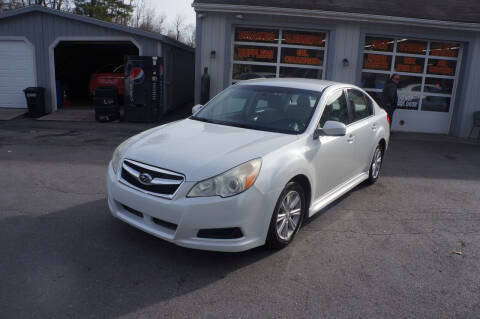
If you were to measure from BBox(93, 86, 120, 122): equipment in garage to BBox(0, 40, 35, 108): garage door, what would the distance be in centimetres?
309

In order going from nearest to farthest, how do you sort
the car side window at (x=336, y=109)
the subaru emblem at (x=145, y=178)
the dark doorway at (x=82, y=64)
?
1. the subaru emblem at (x=145, y=178)
2. the car side window at (x=336, y=109)
3. the dark doorway at (x=82, y=64)

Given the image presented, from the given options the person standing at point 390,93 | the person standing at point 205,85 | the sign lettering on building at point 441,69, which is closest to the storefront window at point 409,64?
the sign lettering on building at point 441,69

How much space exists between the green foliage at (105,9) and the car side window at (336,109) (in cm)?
3403

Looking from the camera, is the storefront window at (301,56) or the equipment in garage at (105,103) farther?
the storefront window at (301,56)

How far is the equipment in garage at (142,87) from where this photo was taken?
1218cm

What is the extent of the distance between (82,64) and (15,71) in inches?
242

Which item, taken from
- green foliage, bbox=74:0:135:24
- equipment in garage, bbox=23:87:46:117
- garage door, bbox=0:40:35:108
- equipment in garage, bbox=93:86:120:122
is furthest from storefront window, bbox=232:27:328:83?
green foliage, bbox=74:0:135:24

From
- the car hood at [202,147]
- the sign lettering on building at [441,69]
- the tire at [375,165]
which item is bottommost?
the tire at [375,165]

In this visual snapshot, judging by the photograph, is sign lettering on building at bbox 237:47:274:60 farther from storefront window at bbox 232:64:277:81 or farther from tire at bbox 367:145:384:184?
tire at bbox 367:145:384:184

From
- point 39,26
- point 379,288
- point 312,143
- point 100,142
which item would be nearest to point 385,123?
point 312,143

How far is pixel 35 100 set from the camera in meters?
12.9

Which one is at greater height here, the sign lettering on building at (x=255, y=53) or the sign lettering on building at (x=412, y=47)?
the sign lettering on building at (x=412, y=47)

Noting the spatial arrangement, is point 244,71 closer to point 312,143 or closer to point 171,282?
point 312,143

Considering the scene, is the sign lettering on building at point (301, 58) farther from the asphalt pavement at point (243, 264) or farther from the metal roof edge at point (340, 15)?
the asphalt pavement at point (243, 264)
